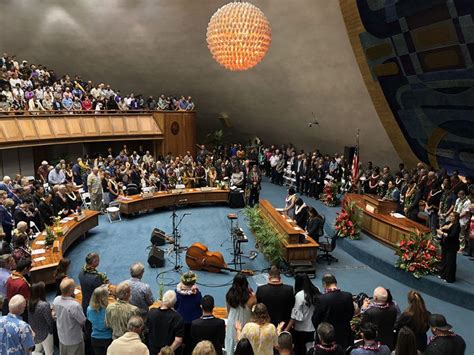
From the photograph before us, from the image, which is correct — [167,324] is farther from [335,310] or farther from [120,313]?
[335,310]

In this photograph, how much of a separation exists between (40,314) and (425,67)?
9.35 metres

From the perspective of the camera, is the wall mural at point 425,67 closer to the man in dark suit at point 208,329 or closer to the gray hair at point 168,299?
the man in dark suit at point 208,329

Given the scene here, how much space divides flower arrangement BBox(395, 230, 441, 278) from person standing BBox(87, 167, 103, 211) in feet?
28.8

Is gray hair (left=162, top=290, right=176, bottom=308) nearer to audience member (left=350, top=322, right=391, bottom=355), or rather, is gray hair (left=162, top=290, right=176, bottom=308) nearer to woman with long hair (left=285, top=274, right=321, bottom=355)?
woman with long hair (left=285, top=274, right=321, bottom=355)

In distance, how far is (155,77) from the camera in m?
19.6

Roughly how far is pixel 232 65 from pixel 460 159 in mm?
6920

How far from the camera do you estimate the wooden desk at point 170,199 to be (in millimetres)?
12570

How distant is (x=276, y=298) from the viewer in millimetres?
4512

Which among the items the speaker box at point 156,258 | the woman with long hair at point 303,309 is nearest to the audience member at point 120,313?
the woman with long hair at point 303,309

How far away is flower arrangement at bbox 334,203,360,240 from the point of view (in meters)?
9.98

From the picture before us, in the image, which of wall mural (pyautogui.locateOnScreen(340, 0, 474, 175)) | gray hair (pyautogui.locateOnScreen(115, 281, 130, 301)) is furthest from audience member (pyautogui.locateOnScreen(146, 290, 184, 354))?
wall mural (pyautogui.locateOnScreen(340, 0, 474, 175))

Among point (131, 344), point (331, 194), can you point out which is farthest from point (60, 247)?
point (331, 194)

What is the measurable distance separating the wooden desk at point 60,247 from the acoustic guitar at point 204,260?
2565 mm

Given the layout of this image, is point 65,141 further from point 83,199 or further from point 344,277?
point 344,277
